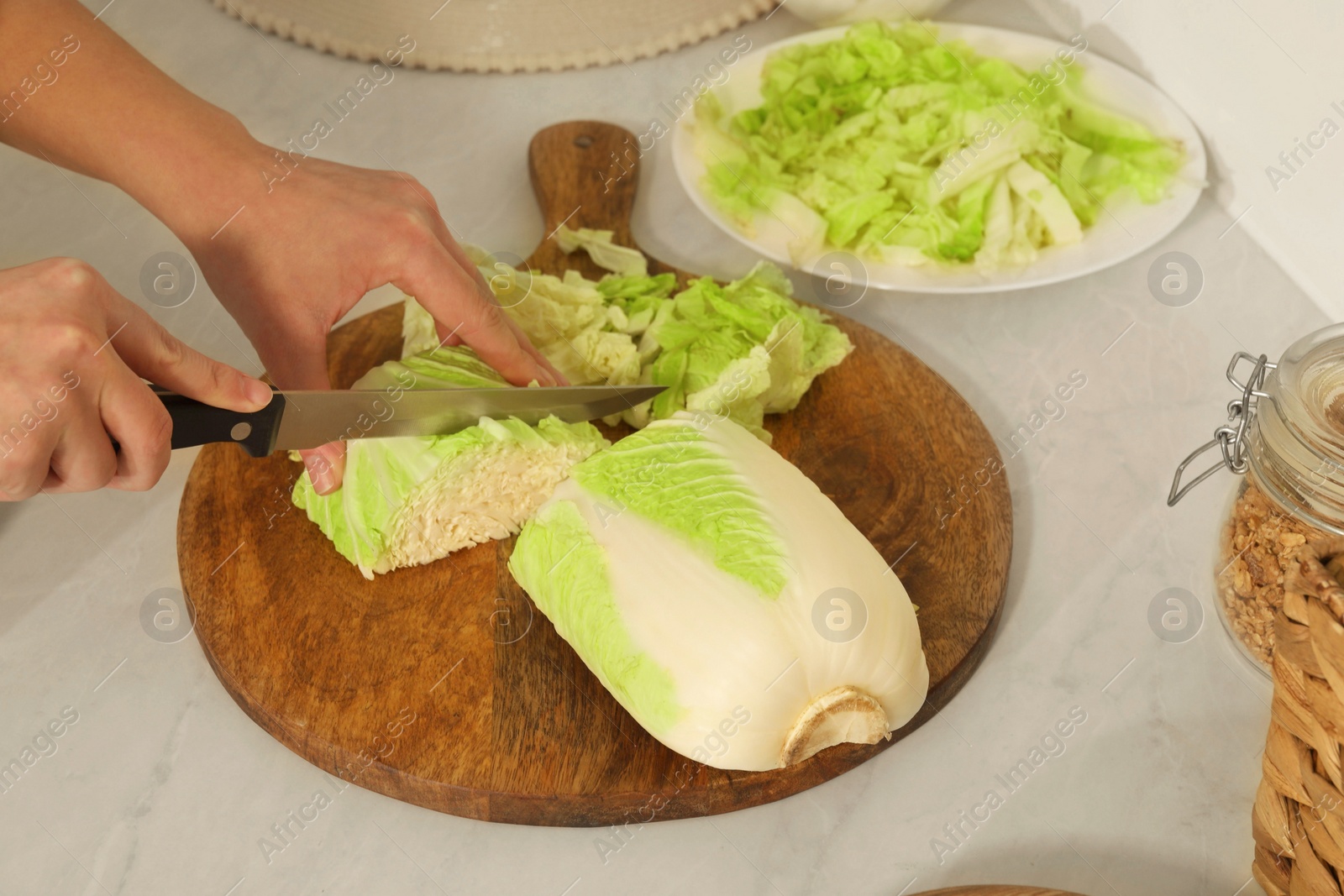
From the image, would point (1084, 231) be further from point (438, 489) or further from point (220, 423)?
point (220, 423)

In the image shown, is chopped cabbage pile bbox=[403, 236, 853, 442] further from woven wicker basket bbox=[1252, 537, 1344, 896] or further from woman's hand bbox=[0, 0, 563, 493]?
woven wicker basket bbox=[1252, 537, 1344, 896]

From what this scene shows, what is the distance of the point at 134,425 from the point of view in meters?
1.50

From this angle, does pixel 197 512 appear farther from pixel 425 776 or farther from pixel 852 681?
pixel 852 681

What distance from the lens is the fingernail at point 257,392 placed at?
160 cm

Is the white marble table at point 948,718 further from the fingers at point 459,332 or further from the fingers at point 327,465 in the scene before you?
the fingers at point 459,332

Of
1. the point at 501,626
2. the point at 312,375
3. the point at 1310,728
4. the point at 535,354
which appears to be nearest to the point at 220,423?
the point at 312,375

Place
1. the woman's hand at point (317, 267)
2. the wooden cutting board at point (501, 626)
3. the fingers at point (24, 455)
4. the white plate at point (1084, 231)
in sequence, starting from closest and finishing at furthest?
the fingers at point (24, 455) → the wooden cutting board at point (501, 626) → the woman's hand at point (317, 267) → the white plate at point (1084, 231)

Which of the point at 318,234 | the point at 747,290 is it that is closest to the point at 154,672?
the point at 318,234

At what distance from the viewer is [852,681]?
63.6 inches

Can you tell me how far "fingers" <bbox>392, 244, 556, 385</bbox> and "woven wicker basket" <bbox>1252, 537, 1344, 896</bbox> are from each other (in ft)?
4.43

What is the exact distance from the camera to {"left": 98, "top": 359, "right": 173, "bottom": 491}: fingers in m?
1.46

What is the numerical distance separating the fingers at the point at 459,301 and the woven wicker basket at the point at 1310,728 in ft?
4.43

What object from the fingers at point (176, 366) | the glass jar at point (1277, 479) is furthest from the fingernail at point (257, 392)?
the glass jar at point (1277, 479)

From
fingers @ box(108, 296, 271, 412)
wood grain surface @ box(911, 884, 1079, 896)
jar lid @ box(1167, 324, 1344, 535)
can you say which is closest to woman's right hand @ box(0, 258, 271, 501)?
fingers @ box(108, 296, 271, 412)
